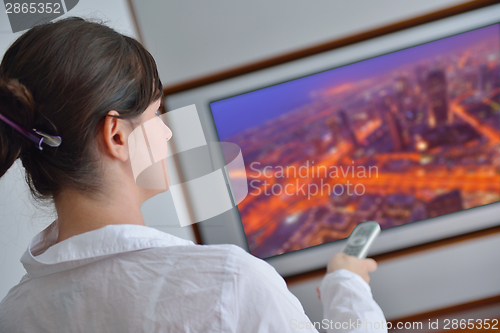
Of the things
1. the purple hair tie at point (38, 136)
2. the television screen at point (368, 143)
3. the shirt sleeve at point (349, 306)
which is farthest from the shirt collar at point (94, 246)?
the television screen at point (368, 143)

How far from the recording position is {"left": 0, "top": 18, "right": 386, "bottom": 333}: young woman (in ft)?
1.14

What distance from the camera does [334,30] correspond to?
0.85m

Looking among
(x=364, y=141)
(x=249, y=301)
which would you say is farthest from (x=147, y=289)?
(x=364, y=141)

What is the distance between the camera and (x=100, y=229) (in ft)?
1.26

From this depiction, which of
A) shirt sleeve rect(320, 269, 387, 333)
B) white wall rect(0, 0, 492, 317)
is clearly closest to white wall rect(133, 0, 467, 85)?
white wall rect(0, 0, 492, 317)

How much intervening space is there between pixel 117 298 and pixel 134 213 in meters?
0.12

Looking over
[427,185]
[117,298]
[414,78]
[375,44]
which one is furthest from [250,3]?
[117,298]

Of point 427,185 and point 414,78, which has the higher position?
point 414,78

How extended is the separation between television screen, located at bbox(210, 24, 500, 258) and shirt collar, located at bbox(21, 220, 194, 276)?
1.74ft

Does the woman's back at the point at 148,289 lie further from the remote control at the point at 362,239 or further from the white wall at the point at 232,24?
the white wall at the point at 232,24

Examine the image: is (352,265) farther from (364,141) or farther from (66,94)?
(66,94)

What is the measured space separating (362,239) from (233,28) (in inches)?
24.6

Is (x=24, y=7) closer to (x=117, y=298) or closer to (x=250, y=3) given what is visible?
(x=250, y=3)

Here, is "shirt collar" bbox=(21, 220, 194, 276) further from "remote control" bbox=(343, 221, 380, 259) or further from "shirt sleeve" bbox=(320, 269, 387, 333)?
"remote control" bbox=(343, 221, 380, 259)
